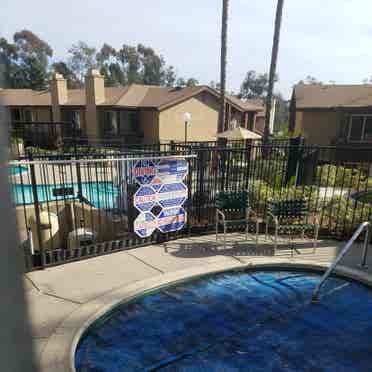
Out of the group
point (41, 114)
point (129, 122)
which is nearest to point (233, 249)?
point (129, 122)

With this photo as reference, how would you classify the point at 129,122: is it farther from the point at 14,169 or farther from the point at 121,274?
the point at 14,169

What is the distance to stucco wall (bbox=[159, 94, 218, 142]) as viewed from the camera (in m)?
22.4

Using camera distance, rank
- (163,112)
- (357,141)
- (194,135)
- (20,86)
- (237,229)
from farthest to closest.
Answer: (20,86) < (194,135) < (163,112) < (357,141) < (237,229)

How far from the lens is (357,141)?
1909cm

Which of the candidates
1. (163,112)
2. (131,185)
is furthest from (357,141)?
(131,185)

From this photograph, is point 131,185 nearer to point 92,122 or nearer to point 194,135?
point 194,135

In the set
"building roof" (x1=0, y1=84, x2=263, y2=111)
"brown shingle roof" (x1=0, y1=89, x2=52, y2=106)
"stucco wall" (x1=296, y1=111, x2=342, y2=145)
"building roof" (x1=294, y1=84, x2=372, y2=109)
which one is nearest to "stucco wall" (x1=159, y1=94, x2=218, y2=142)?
"building roof" (x1=0, y1=84, x2=263, y2=111)

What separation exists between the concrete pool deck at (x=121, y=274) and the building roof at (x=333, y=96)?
52.0 feet

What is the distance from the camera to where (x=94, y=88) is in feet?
76.9

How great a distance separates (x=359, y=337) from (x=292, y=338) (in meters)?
0.80

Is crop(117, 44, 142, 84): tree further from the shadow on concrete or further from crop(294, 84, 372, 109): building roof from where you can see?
the shadow on concrete

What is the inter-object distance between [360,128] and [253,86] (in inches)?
2903

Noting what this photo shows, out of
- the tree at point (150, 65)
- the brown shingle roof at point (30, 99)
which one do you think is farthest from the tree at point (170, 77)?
the brown shingle roof at point (30, 99)

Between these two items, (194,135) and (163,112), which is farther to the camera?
(194,135)
